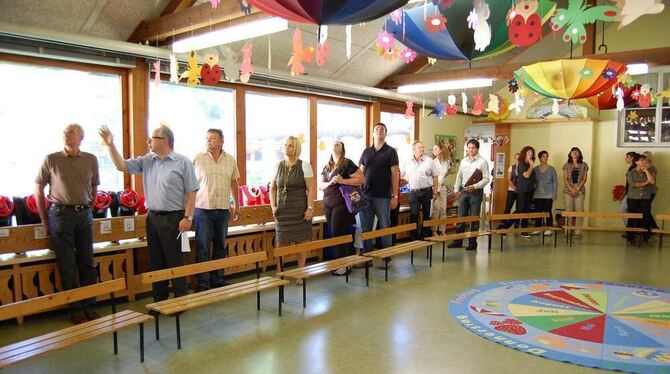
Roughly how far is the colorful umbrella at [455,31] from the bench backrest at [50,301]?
8.88ft

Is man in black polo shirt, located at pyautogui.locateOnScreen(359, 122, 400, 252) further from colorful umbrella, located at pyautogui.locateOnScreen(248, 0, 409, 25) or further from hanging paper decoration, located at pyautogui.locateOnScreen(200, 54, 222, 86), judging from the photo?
colorful umbrella, located at pyautogui.locateOnScreen(248, 0, 409, 25)

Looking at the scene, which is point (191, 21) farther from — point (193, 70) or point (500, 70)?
point (500, 70)

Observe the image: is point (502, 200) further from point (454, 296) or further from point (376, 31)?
point (454, 296)

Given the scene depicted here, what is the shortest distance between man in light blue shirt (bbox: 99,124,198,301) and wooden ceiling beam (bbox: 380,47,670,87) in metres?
4.12

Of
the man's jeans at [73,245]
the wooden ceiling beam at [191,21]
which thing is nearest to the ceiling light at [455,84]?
the wooden ceiling beam at [191,21]

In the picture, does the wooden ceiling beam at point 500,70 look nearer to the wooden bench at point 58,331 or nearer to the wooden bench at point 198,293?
the wooden bench at point 198,293

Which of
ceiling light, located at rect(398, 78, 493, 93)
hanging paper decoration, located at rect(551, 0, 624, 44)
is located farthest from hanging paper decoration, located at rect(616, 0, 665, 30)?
ceiling light, located at rect(398, 78, 493, 93)

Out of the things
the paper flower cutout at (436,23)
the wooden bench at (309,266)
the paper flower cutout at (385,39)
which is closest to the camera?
the paper flower cutout at (436,23)

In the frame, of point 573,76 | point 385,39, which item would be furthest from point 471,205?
point 385,39

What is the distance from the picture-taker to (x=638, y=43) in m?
8.84

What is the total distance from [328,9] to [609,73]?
3409 millimetres

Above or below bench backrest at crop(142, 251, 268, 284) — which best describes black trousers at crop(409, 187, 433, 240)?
above

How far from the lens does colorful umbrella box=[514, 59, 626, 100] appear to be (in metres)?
4.61

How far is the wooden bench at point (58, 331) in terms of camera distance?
2.63 m
